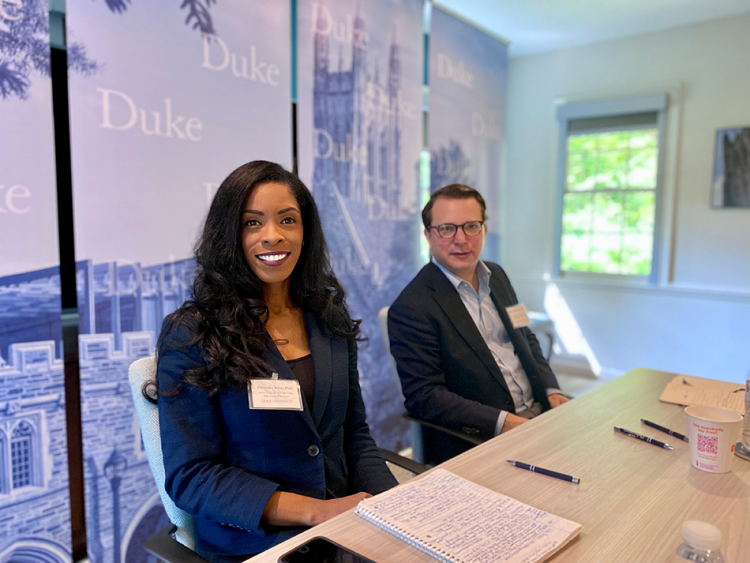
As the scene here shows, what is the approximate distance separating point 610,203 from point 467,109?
67.3 inches

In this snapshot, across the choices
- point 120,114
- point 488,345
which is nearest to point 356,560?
point 488,345

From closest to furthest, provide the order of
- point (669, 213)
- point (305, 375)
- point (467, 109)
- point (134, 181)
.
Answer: point (305, 375) < point (134, 181) < point (467, 109) < point (669, 213)

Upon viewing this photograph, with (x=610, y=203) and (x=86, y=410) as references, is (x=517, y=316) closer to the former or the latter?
(x=86, y=410)

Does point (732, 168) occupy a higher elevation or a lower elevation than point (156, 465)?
higher

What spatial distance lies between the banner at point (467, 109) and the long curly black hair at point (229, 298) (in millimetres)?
2366

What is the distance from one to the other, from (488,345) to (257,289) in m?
1.05

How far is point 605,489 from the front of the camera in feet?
3.69

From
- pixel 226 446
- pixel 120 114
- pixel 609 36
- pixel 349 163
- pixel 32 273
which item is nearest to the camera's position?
pixel 226 446

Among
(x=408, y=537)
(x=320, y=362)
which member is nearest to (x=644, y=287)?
(x=320, y=362)

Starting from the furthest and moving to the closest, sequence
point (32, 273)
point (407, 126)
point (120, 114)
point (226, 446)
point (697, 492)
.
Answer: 1. point (407, 126)
2. point (120, 114)
3. point (32, 273)
4. point (226, 446)
5. point (697, 492)

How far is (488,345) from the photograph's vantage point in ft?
6.73

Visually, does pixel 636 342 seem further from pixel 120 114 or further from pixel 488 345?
pixel 120 114

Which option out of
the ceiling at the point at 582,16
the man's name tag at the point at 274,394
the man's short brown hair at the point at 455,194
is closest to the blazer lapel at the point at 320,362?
the man's name tag at the point at 274,394

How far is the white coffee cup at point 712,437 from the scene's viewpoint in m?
1.18
